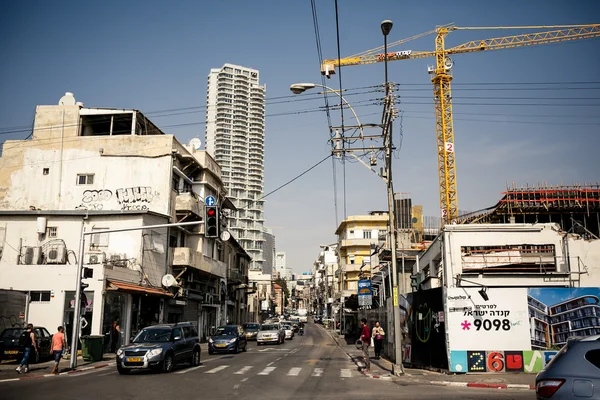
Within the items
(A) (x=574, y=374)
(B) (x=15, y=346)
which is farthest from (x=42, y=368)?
(A) (x=574, y=374)

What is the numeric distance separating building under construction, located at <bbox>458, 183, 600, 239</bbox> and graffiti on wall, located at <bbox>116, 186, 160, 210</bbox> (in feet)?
81.1

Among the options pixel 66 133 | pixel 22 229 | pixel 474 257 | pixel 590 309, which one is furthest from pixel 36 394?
pixel 66 133

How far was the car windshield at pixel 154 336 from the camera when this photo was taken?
63.1ft

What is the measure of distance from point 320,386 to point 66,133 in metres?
33.4

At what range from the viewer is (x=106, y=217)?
3381cm

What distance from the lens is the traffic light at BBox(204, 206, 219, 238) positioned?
18688 mm

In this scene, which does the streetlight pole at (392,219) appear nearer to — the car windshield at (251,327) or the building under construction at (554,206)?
the building under construction at (554,206)

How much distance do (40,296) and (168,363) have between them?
14.5m

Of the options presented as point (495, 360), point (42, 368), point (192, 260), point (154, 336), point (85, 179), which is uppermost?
point (85, 179)

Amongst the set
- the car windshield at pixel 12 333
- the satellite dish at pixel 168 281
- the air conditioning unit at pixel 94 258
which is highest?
the air conditioning unit at pixel 94 258

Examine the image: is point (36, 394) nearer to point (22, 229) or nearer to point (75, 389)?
point (75, 389)

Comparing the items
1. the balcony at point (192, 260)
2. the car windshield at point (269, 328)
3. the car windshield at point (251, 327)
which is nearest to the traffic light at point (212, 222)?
the balcony at point (192, 260)

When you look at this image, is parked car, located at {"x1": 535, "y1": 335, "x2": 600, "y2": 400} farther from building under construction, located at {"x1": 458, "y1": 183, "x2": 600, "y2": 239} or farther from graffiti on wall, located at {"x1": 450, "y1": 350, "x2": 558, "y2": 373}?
building under construction, located at {"x1": 458, "y1": 183, "x2": 600, "y2": 239}

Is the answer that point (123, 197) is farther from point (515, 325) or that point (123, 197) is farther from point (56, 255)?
point (515, 325)
